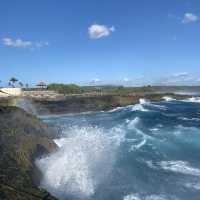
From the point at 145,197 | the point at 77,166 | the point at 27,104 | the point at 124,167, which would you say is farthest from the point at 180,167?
the point at 27,104

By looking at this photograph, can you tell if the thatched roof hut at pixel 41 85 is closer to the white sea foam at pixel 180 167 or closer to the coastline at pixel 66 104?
the coastline at pixel 66 104

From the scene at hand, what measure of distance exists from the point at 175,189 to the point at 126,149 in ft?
29.8

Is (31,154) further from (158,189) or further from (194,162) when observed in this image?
(194,162)

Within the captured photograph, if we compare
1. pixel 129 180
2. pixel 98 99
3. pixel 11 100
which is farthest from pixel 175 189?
pixel 98 99

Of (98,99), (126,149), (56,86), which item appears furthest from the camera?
(56,86)

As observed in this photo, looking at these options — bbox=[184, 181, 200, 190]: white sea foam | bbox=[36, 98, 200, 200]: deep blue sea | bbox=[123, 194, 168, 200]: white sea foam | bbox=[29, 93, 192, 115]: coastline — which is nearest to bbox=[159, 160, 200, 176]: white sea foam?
bbox=[36, 98, 200, 200]: deep blue sea

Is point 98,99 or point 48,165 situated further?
point 98,99

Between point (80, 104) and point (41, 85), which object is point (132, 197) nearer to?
point (80, 104)

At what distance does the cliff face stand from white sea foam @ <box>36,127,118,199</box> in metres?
0.88

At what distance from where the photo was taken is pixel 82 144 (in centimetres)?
2412

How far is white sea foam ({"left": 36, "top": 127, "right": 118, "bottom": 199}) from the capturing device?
14.9 m

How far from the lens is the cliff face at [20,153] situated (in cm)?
1135

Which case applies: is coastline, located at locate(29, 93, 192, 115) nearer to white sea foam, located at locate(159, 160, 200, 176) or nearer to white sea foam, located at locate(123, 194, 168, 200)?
white sea foam, located at locate(159, 160, 200, 176)

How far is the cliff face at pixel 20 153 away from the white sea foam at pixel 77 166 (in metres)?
0.88
